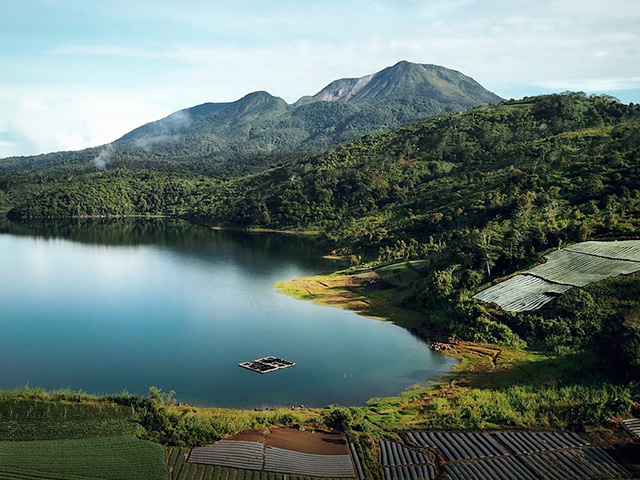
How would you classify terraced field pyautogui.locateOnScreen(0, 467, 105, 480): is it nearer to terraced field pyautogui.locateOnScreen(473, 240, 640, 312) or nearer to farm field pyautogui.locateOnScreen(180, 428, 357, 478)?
farm field pyautogui.locateOnScreen(180, 428, 357, 478)

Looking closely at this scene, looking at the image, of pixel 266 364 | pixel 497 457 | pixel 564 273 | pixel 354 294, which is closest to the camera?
pixel 497 457

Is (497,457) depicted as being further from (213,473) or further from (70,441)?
(70,441)

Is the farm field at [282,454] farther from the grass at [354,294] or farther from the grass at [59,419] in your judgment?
the grass at [354,294]

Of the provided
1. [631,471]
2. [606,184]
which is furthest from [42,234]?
[631,471]

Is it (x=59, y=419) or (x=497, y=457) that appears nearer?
(x=497, y=457)

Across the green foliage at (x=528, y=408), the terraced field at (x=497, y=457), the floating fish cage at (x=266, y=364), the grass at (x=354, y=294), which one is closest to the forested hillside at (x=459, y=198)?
the grass at (x=354, y=294)

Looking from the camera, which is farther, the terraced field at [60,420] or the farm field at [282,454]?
the terraced field at [60,420]

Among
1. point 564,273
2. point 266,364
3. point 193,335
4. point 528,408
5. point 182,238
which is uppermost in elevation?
point 564,273

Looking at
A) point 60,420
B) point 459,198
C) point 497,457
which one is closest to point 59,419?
point 60,420

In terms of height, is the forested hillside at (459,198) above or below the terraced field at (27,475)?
above
